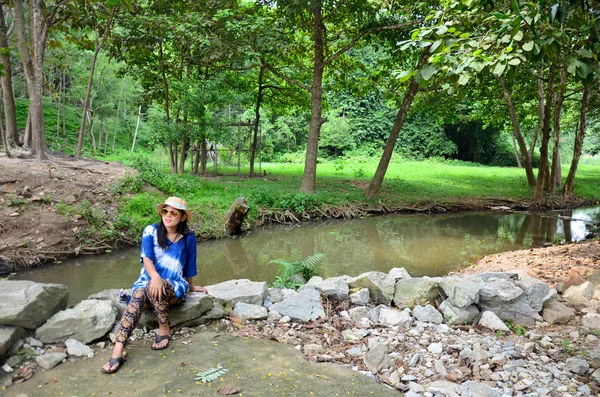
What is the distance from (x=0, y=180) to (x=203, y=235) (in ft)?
14.8

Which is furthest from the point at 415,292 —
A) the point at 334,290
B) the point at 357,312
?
the point at 334,290

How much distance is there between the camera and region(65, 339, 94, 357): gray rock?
3.72 meters

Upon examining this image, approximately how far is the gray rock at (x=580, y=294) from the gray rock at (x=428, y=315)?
171cm

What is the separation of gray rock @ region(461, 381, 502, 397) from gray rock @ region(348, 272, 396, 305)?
2.04 m

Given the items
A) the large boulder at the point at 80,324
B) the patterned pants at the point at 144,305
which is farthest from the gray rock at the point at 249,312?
the large boulder at the point at 80,324

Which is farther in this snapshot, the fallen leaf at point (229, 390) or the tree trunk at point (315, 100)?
the tree trunk at point (315, 100)

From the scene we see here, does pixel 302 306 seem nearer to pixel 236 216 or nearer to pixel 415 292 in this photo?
pixel 415 292

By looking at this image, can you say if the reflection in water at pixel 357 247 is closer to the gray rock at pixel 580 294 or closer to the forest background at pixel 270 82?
the forest background at pixel 270 82

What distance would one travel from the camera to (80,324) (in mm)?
3918

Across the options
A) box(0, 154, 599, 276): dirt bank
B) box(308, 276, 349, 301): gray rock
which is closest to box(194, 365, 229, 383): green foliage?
box(308, 276, 349, 301): gray rock

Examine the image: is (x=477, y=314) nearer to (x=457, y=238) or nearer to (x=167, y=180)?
(x=457, y=238)

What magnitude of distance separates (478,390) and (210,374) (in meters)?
2.01

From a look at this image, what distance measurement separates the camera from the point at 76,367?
355 centimetres

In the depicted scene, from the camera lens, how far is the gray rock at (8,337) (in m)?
3.40
